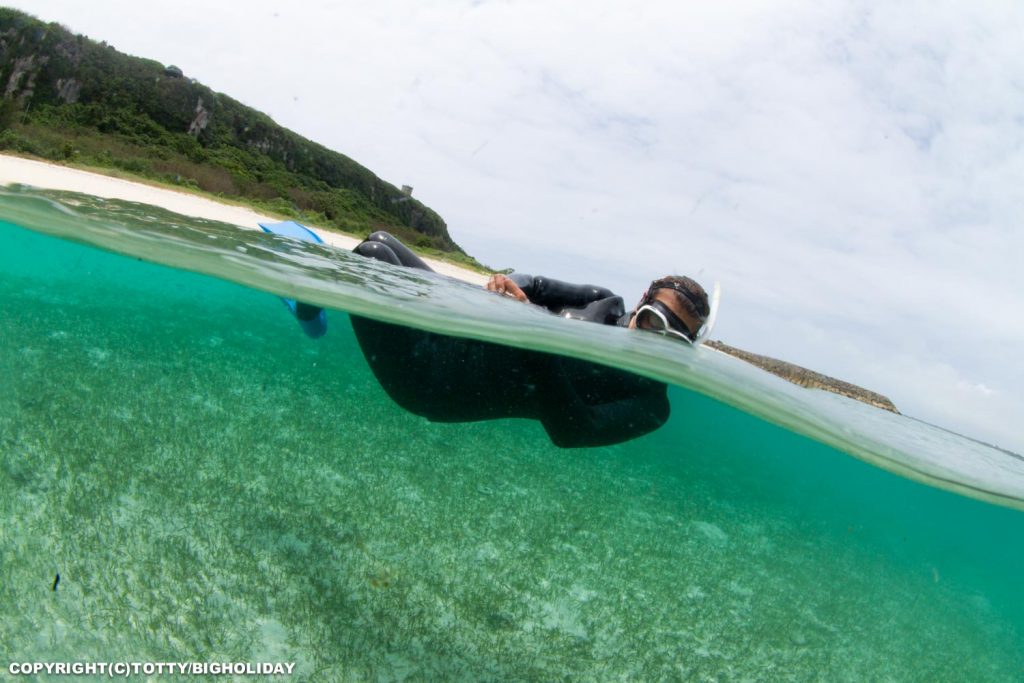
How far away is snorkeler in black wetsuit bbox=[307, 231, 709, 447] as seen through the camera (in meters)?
5.18

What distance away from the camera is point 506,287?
20.3ft

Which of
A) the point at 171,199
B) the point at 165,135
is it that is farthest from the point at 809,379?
the point at 165,135

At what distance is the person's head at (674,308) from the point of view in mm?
4973

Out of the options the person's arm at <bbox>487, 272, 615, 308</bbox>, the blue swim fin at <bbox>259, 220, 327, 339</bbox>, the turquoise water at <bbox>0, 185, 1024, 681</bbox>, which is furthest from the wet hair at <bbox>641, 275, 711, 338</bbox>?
the blue swim fin at <bbox>259, 220, 327, 339</bbox>

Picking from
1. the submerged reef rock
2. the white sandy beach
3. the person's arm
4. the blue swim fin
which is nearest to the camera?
the person's arm

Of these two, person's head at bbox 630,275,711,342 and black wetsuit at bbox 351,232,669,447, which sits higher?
person's head at bbox 630,275,711,342

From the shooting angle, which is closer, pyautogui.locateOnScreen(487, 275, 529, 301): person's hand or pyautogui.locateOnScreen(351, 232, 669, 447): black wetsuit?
pyautogui.locateOnScreen(351, 232, 669, 447): black wetsuit

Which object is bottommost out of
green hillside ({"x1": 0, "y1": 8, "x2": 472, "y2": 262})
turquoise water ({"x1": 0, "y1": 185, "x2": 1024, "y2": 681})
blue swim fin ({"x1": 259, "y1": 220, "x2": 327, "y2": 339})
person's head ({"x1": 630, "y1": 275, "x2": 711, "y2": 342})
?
turquoise water ({"x1": 0, "y1": 185, "x2": 1024, "y2": 681})

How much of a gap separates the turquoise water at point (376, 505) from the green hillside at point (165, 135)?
1147 inches

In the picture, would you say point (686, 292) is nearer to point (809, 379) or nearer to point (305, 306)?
point (305, 306)

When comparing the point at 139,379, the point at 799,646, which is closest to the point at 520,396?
the point at 799,646

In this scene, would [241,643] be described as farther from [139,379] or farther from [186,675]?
[139,379]

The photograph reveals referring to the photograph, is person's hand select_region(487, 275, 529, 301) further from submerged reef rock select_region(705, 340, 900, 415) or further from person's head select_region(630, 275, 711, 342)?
submerged reef rock select_region(705, 340, 900, 415)

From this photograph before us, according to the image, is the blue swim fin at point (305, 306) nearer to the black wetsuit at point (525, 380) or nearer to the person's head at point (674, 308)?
the black wetsuit at point (525, 380)
